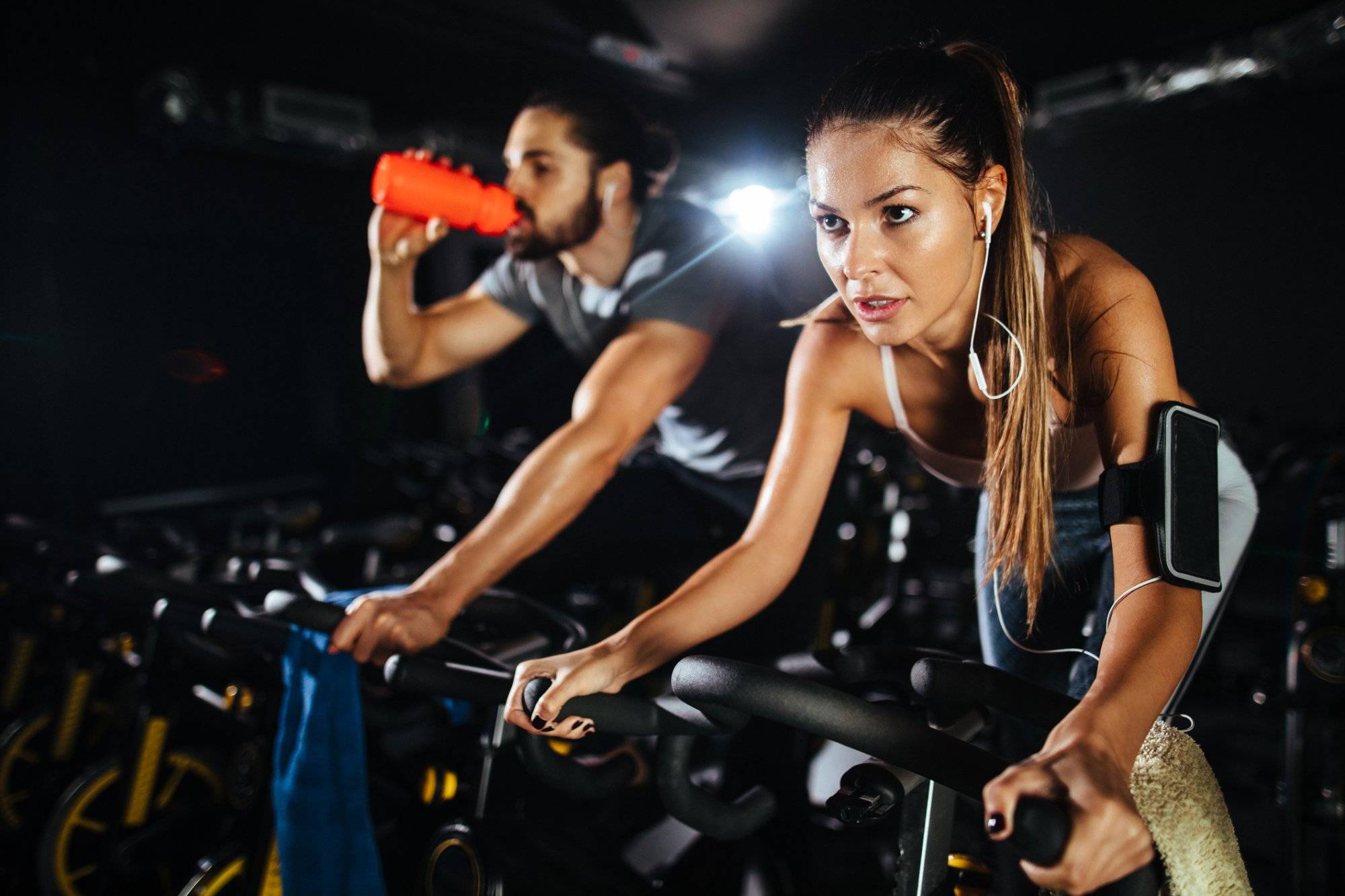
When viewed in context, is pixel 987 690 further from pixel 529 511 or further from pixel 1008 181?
pixel 529 511

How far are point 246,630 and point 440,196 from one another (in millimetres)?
738

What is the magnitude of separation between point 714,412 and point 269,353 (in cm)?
132

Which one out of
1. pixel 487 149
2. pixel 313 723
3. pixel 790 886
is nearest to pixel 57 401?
pixel 487 149

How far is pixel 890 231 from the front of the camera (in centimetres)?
87

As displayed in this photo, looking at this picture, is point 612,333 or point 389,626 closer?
point 389,626

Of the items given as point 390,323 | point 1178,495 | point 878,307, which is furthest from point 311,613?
point 1178,495

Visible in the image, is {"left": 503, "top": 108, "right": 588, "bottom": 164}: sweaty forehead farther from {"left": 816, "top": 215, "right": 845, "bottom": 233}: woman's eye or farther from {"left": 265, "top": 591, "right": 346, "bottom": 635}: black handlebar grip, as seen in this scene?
{"left": 265, "top": 591, "right": 346, "bottom": 635}: black handlebar grip

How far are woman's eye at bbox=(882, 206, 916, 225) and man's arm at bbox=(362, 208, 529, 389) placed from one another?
2.85 ft

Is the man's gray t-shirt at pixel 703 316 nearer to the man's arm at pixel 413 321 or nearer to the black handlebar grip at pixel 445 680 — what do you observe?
the man's arm at pixel 413 321

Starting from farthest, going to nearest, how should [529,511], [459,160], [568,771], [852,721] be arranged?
[459,160] < [529,511] < [568,771] < [852,721]

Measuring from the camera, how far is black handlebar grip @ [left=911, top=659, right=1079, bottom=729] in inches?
31.5

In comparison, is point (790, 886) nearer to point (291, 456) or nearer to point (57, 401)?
point (291, 456)

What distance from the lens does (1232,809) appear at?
168cm

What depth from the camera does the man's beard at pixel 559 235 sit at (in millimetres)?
1489
